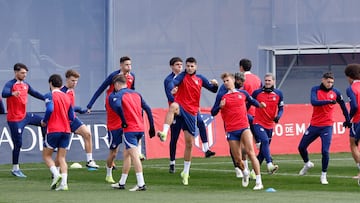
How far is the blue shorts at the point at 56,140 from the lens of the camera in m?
19.7

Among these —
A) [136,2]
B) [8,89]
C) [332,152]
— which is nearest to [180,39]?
[136,2]

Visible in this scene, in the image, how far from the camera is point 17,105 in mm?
23922

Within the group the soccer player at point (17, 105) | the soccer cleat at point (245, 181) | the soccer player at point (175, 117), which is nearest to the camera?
the soccer cleat at point (245, 181)

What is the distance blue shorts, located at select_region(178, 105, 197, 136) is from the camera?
71.9 feet

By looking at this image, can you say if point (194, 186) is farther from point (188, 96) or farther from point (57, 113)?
point (57, 113)

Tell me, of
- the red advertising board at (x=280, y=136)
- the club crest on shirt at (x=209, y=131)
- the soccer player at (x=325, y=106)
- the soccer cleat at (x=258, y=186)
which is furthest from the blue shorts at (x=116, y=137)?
the club crest on shirt at (x=209, y=131)

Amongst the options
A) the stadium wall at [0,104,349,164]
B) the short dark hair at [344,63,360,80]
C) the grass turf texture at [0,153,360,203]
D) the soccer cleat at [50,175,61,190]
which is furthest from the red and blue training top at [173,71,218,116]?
the stadium wall at [0,104,349,164]

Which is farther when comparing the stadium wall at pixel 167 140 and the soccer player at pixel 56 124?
the stadium wall at pixel 167 140

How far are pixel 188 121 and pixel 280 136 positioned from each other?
9093 millimetres

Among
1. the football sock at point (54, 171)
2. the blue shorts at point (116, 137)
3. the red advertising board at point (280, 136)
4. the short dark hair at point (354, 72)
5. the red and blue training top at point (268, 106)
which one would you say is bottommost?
the red advertising board at point (280, 136)

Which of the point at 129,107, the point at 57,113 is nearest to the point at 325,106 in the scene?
the point at 129,107

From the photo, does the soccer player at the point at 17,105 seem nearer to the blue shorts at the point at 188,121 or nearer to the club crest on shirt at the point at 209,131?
the blue shorts at the point at 188,121

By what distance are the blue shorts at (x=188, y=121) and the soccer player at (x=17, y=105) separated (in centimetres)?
325

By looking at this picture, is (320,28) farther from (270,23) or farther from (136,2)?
(136,2)
